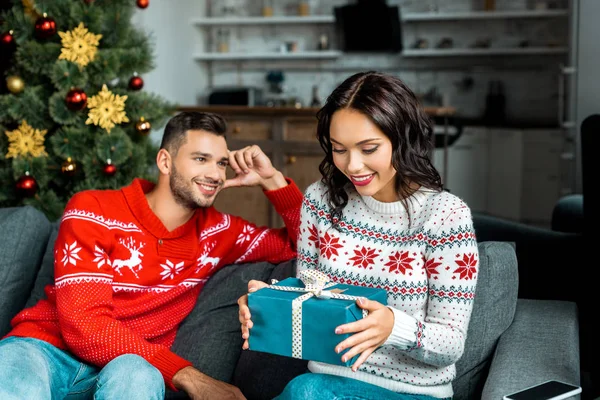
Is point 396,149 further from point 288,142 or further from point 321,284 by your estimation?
point 288,142

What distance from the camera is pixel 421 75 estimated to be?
7.04m

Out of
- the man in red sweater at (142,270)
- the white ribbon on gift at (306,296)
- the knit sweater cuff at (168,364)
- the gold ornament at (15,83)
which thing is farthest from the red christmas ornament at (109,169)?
the white ribbon on gift at (306,296)

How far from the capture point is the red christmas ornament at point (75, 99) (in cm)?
327

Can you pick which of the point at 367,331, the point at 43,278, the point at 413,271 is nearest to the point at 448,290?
the point at 413,271

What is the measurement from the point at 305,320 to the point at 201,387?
0.47m

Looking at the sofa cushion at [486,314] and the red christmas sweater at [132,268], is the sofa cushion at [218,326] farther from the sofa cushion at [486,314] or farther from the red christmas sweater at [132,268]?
the sofa cushion at [486,314]

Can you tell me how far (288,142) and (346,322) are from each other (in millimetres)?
3674

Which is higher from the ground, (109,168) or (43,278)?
(109,168)

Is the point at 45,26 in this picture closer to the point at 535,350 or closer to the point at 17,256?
the point at 17,256

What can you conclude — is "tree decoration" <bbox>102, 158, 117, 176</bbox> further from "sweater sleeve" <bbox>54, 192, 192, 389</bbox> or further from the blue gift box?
the blue gift box

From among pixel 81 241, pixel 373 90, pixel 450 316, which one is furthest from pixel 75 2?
pixel 450 316

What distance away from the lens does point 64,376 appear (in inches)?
73.7

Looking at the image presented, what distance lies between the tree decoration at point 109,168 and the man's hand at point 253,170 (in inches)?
50.7

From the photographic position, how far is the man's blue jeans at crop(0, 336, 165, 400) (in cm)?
166
